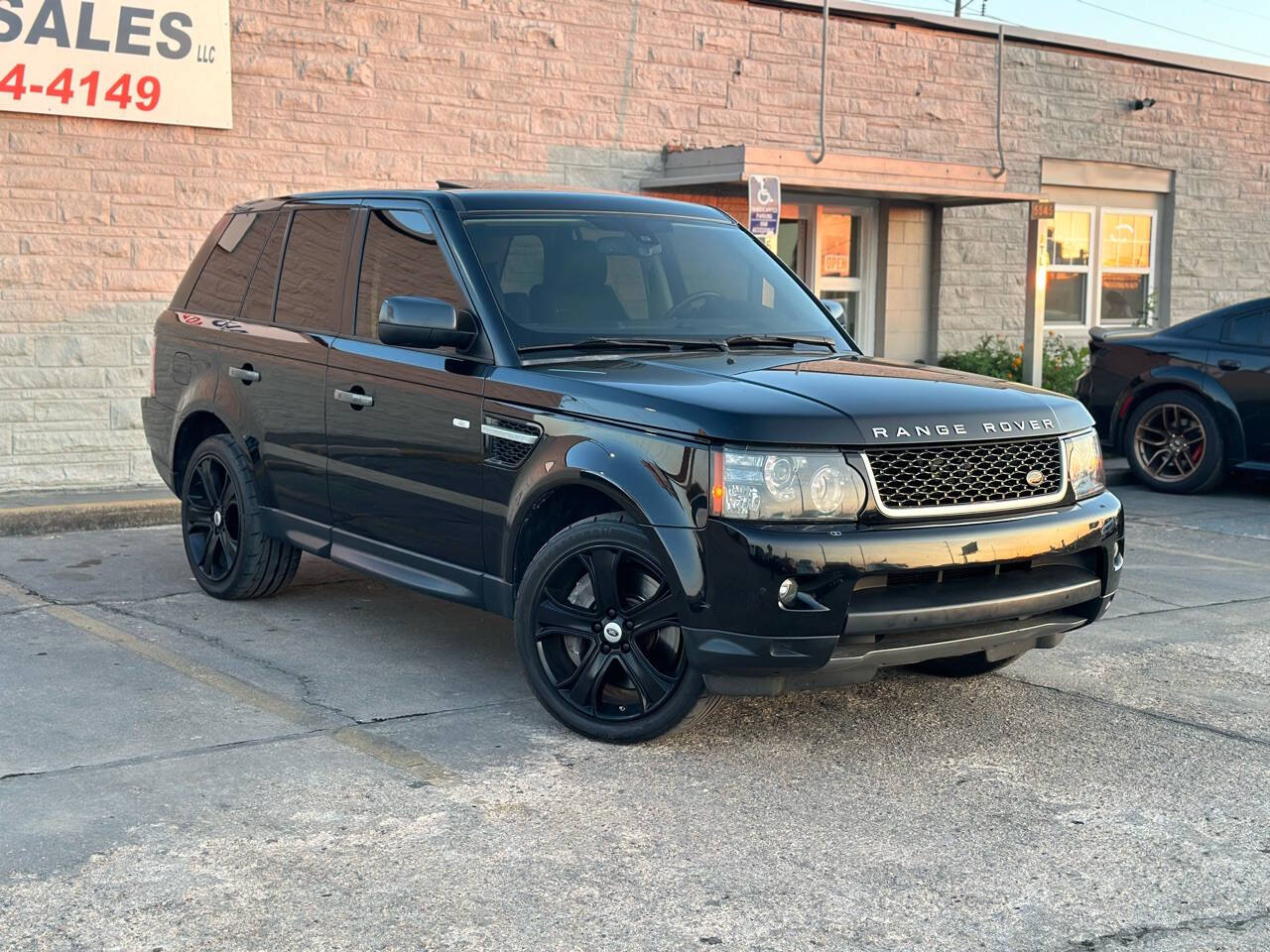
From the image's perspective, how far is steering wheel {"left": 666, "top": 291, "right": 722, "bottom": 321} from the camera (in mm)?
6176

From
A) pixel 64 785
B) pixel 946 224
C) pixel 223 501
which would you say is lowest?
pixel 64 785

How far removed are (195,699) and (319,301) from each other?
1.89 metres

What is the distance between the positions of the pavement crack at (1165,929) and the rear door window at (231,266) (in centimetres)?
512

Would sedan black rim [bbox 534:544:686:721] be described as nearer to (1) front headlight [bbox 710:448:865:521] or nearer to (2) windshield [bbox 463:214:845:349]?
(1) front headlight [bbox 710:448:865:521]

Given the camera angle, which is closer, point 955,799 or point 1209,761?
point 955,799

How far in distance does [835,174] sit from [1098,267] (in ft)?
17.8

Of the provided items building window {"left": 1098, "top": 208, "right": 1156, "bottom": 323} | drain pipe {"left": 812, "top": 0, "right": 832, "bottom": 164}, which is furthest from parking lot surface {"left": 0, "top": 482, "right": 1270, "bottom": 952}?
building window {"left": 1098, "top": 208, "right": 1156, "bottom": 323}

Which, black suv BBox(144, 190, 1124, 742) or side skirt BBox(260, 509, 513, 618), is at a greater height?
black suv BBox(144, 190, 1124, 742)

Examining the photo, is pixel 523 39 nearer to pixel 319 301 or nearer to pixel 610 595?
pixel 319 301

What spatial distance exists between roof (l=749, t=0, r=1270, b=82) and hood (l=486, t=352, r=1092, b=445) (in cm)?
983


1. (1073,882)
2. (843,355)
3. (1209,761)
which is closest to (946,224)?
(843,355)

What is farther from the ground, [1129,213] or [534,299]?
[1129,213]

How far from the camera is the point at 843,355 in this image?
6195 millimetres

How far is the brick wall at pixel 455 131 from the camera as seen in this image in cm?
1131
